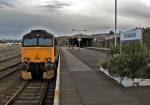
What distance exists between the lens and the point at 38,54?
82.5 ft

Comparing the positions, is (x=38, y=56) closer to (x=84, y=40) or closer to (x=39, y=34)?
(x=39, y=34)

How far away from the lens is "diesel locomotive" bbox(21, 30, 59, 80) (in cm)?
2500

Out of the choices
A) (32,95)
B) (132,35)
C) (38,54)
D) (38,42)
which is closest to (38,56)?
(38,54)

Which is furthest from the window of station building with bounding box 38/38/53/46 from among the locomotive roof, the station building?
the station building

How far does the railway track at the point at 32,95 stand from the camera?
1684 centimetres

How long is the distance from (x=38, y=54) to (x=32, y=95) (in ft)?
20.4

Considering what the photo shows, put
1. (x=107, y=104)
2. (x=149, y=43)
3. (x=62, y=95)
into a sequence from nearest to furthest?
(x=107, y=104)
(x=62, y=95)
(x=149, y=43)

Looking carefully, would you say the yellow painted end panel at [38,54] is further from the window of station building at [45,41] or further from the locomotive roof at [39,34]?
the locomotive roof at [39,34]

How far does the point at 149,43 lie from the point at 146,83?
10217 mm

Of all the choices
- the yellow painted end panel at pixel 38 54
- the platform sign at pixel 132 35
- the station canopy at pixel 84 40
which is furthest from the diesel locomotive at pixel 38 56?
the station canopy at pixel 84 40

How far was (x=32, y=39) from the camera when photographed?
25766 mm

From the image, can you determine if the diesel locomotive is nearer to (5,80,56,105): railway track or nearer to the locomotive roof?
the locomotive roof

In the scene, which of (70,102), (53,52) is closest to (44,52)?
(53,52)

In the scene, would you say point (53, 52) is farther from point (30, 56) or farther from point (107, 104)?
point (107, 104)
